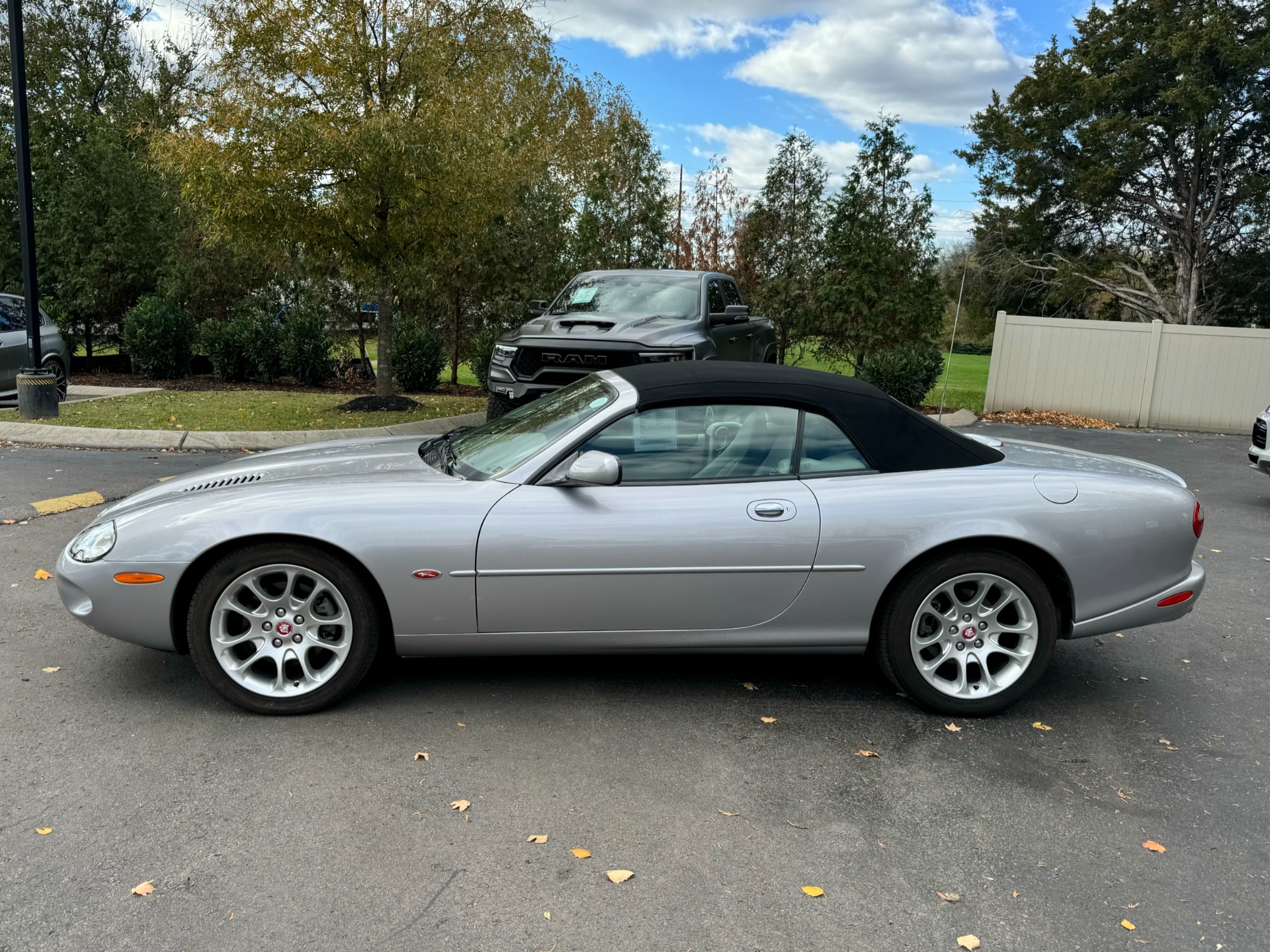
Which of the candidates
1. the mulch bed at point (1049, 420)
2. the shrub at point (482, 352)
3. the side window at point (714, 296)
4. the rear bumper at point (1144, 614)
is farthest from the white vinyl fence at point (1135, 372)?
the rear bumper at point (1144, 614)

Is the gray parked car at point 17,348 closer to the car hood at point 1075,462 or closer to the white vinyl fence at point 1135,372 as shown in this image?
the car hood at point 1075,462

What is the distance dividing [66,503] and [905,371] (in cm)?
1260

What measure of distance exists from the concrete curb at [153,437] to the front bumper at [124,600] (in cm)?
679

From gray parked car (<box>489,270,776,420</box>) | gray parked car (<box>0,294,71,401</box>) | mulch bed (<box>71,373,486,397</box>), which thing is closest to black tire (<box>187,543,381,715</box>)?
gray parked car (<box>489,270,776,420</box>)

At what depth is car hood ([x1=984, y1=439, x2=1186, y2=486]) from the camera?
4402 millimetres

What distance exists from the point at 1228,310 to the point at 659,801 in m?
37.5

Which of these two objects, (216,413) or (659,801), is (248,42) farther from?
(659,801)

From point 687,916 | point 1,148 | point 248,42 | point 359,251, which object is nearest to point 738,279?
point 359,251

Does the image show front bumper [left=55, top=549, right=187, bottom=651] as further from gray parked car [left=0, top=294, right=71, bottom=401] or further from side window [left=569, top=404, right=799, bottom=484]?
gray parked car [left=0, top=294, right=71, bottom=401]

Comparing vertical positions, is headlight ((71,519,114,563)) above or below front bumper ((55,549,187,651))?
above

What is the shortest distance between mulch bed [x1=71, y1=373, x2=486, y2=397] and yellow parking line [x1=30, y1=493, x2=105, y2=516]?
846cm

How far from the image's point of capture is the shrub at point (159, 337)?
668 inches

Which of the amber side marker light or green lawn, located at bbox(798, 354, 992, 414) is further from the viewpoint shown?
green lawn, located at bbox(798, 354, 992, 414)

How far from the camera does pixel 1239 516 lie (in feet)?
28.9
